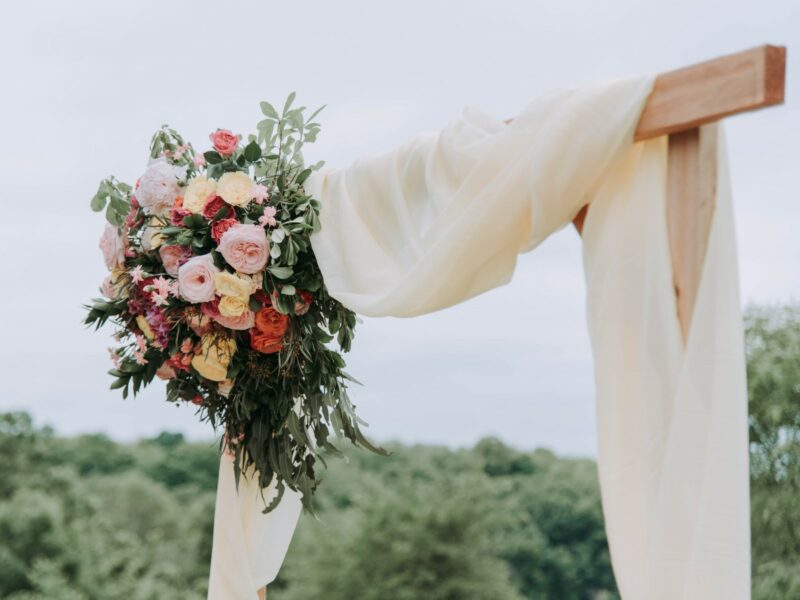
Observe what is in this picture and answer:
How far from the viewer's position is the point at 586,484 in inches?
695

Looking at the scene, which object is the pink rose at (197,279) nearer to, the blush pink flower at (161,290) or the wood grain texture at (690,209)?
the blush pink flower at (161,290)

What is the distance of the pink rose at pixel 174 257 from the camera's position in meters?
2.88

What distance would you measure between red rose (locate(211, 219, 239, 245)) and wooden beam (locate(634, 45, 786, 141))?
4.15 ft

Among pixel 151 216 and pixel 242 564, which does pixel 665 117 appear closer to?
pixel 151 216

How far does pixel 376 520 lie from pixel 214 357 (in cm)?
1281

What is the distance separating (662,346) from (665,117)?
43 cm

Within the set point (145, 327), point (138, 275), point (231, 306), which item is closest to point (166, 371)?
point (145, 327)

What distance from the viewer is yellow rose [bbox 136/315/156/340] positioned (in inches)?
116

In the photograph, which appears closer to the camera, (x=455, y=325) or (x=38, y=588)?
(x=38, y=588)

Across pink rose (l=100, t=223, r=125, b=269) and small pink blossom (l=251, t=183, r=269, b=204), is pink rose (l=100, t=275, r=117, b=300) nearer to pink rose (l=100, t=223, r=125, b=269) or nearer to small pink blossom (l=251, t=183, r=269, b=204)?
pink rose (l=100, t=223, r=125, b=269)

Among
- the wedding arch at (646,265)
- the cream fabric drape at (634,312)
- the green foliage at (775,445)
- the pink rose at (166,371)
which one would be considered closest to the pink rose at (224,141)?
the pink rose at (166,371)

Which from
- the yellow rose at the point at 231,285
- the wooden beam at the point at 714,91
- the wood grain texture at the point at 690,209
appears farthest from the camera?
the yellow rose at the point at 231,285

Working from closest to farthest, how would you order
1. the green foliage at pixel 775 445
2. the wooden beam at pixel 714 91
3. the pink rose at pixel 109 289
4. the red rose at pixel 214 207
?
the wooden beam at pixel 714 91
the red rose at pixel 214 207
the pink rose at pixel 109 289
the green foliage at pixel 775 445

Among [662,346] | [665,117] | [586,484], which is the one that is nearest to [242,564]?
[662,346]
